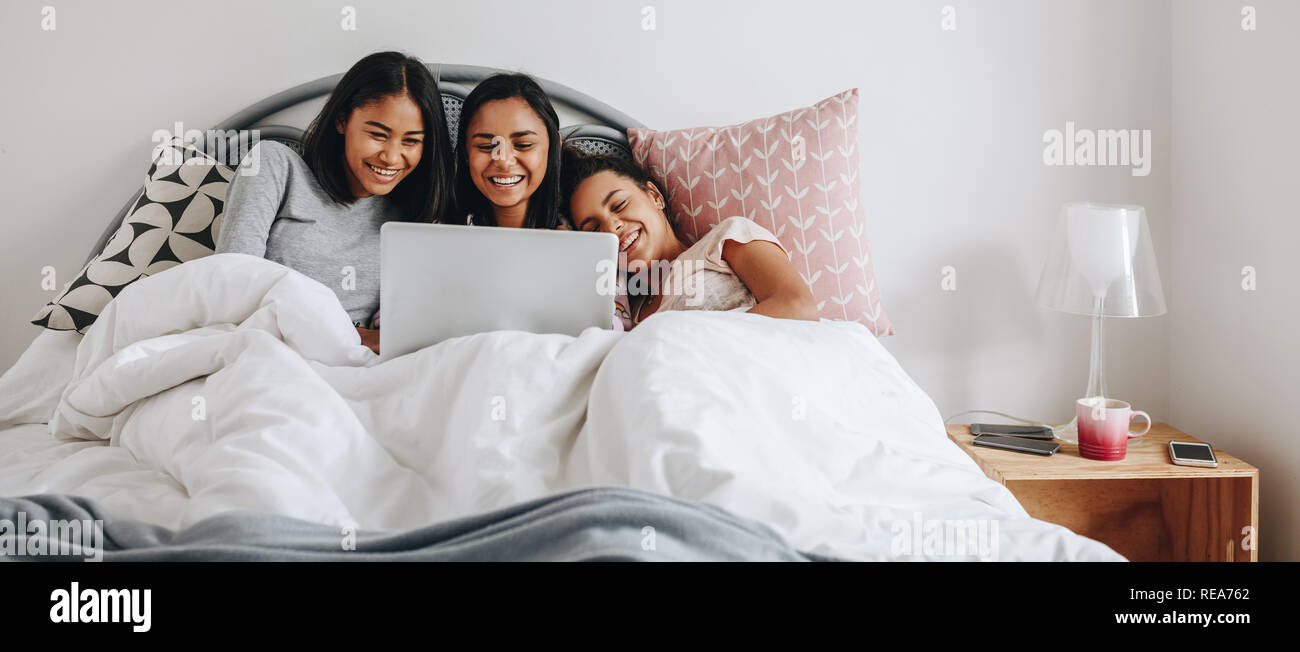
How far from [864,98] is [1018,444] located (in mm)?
973

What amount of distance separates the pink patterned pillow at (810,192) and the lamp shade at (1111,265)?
Answer: 1.39ft

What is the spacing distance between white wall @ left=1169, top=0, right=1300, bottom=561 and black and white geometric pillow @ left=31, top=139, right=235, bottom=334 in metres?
2.31

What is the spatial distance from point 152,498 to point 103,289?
3.09ft

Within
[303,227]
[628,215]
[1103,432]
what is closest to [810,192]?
[628,215]

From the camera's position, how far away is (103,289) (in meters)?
1.63

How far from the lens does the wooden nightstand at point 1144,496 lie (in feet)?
4.99

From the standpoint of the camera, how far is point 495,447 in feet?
3.01

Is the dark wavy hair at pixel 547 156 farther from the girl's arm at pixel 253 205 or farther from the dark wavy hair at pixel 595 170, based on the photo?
the girl's arm at pixel 253 205

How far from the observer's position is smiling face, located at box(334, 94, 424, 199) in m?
1.79

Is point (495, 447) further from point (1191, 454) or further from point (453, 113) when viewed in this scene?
point (1191, 454)
